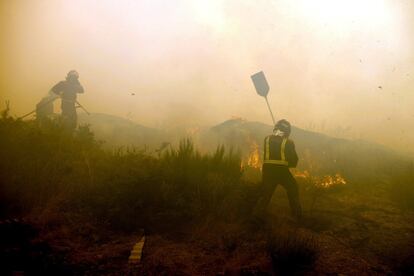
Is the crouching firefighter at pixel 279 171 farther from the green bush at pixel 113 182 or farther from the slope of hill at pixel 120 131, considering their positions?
the slope of hill at pixel 120 131

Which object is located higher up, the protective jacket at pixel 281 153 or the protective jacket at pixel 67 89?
the protective jacket at pixel 67 89

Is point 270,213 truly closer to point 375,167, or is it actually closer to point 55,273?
point 55,273

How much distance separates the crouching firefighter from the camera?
6.39m

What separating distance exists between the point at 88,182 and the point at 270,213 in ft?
11.5

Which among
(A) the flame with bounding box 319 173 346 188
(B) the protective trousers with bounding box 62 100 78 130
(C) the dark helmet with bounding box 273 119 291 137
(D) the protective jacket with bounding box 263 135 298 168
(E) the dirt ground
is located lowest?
(E) the dirt ground

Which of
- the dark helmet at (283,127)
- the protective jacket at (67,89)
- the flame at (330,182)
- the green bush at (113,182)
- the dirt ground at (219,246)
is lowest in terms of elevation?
the dirt ground at (219,246)

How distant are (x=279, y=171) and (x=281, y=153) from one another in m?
0.36

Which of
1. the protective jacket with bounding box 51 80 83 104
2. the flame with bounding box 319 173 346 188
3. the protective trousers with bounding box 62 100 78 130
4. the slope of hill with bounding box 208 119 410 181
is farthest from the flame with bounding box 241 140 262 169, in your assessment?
the protective jacket with bounding box 51 80 83 104

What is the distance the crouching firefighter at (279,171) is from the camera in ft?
21.0

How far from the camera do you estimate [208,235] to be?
5.31 m

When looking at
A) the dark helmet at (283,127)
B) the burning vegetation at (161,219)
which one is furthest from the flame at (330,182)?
the dark helmet at (283,127)

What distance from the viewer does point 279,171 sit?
6.54 meters

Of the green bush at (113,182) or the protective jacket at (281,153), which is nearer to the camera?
the green bush at (113,182)

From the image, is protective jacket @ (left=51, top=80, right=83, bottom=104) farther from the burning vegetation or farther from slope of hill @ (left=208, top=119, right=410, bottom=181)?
slope of hill @ (left=208, top=119, right=410, bottom=181)
